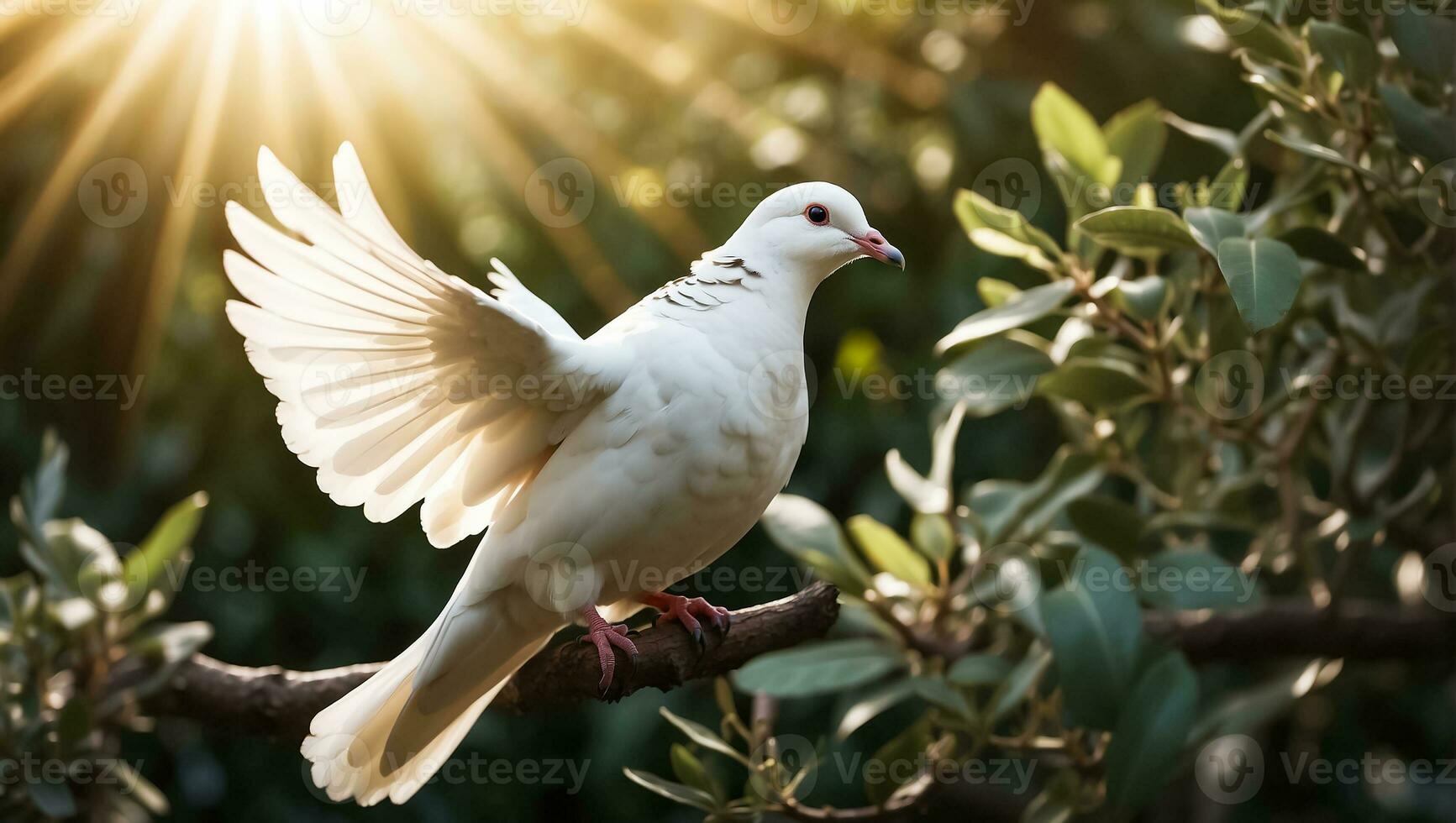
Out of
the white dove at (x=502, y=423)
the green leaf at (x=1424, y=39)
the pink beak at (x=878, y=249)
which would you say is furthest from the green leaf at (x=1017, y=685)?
the green leaf at (x=1424, y=39)

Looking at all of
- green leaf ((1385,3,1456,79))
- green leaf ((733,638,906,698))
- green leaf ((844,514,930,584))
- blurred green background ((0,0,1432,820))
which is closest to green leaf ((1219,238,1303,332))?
green leaf ((1385,3,1456,79))

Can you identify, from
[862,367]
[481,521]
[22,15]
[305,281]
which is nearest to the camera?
[305,281]

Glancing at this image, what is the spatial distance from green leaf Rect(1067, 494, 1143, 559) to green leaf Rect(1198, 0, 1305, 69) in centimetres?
96

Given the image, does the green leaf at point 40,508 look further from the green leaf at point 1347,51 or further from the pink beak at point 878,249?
the green leaf at point 1347,51

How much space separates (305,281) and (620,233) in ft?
7.17

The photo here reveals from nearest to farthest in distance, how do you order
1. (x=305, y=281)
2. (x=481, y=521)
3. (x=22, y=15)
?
(x=305, y=281)
(x=481, y=521)
(x=22, y=15)

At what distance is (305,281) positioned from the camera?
1916 millimetres

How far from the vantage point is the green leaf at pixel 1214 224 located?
211cm

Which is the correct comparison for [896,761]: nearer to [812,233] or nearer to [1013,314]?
[1013,314]

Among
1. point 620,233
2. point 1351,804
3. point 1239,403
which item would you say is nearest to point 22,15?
point 620,233

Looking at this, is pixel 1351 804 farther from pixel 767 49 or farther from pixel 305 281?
pixel 305 281

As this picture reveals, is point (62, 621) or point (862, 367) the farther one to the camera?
point (862, 367)

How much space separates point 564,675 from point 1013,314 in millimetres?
1138

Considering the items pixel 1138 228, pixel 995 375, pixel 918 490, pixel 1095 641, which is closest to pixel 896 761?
pixel 1095 641
